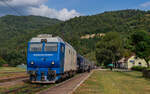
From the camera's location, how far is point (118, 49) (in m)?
82.9

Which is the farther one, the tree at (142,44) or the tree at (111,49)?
the tree at (111,49)

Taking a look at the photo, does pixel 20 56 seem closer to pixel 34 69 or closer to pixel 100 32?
pixel 34 69

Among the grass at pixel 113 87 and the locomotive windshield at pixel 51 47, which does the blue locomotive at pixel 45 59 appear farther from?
the grass at pixel 113 87

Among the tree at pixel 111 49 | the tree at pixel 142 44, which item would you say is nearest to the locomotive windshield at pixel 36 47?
the tree at pixel 142 44

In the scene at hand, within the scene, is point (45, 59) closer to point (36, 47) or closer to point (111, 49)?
point (36, 47)

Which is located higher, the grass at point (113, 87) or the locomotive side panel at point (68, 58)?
the locomotive side panel at point (68, 58)

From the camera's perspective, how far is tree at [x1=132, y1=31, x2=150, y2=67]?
32156mm

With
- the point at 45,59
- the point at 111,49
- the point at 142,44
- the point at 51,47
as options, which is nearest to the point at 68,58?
the point at 51,47

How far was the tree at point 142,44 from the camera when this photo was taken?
32156mm

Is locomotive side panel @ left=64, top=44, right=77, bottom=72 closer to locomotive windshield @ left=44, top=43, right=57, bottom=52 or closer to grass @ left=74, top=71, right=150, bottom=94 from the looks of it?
grass @ left=74, top=71, right=150, bottom=94

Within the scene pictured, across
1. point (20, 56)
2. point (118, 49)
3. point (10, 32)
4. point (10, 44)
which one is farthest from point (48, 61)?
point (10, 32)

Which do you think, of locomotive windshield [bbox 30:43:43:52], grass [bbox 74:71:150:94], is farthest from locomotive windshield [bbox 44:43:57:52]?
grass [bbox 74:71:150:94]

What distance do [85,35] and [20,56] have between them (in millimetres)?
100991

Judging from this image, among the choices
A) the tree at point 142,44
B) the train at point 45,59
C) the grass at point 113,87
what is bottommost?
the grass at point 113,87
